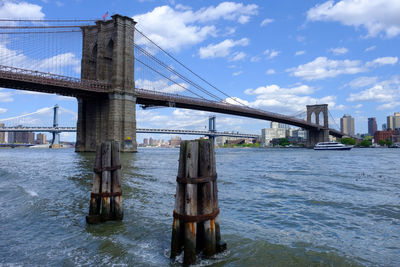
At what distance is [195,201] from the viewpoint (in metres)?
3.89

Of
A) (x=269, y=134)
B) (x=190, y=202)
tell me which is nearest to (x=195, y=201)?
(x=190, y=202)

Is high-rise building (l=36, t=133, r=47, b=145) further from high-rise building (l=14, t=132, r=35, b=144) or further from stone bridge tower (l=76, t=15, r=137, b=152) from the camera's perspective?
stone bridge tower (l=76, t=15, r=137, b=152)

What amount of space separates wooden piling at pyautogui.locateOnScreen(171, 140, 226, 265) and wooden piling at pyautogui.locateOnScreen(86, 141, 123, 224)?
2.41 metres

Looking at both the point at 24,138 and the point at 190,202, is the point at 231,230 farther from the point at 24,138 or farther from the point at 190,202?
the point at 24,138

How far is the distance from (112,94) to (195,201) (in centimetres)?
4195

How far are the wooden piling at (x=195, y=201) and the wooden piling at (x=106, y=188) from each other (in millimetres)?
2409

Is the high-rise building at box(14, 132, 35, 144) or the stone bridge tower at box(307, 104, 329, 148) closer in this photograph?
the stone bridge tower at box(307, 104, 329, 148)

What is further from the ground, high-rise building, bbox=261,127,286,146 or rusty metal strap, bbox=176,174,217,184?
high-rise building, bbox=261,127,286,146

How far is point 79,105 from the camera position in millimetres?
51969

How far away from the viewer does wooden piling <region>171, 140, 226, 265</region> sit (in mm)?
3846

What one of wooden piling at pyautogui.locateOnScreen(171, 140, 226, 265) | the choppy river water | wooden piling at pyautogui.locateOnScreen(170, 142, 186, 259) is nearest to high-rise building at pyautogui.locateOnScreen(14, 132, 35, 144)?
the choppy river water

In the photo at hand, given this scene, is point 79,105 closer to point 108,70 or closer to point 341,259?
point 108,70

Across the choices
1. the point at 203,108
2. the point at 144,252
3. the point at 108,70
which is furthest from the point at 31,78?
the point at 144,252

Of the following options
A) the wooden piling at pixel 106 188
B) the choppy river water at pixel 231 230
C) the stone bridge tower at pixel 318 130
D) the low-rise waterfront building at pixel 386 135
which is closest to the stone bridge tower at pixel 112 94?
the choppy river water at pixel 231 230
